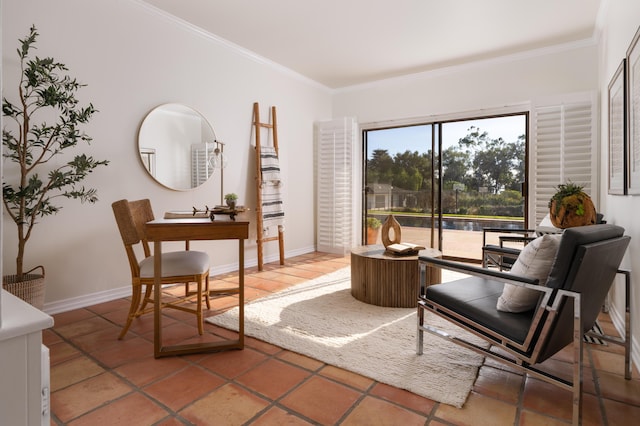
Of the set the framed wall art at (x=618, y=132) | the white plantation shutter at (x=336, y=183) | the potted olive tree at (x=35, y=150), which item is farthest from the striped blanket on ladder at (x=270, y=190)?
the framed wall art at (x=618, y=132)

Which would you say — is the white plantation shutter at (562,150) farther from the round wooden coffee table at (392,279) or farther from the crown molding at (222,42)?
the crown molding at (222,42)

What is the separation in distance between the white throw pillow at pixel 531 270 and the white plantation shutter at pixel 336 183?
3669 mm

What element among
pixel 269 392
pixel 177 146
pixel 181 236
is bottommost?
pixel 269 392

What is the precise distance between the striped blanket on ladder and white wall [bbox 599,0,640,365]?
3336 mm

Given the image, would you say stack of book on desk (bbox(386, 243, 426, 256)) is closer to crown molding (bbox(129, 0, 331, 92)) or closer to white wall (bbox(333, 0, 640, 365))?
white wall (bbox(333, 0, 640, 365))

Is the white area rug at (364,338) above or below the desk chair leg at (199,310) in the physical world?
below

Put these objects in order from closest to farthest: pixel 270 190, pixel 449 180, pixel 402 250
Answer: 1. pixel 402 250
2. pixel 270 190
3. pixel 449 180

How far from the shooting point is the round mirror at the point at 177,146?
3.48m

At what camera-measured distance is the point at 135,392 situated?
1824 millimetres

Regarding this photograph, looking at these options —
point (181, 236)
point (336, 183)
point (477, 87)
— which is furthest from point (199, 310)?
point (477, 87)

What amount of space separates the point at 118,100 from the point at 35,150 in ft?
2.57

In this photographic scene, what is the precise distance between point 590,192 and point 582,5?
68.8 inches

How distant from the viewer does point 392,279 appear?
9.96 feet

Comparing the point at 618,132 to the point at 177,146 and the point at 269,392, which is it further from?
the point at 177,146
